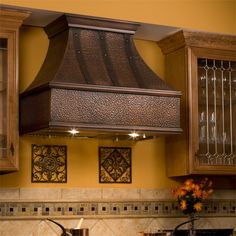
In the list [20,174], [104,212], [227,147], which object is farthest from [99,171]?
[227,147]

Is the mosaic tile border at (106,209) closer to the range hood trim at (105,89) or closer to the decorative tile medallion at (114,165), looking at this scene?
the decorative tile medallion at (114,165)

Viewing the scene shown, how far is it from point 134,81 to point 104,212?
3.16 ft

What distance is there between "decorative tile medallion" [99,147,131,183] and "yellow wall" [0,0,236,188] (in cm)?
4

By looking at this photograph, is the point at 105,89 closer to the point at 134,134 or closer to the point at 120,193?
the point at 134,134

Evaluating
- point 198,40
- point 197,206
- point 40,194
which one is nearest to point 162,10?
point 198,40

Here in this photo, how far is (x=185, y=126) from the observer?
461cm

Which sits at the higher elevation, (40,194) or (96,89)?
(96,89)

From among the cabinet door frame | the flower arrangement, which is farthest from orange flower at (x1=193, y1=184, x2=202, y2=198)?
the cabinet door frame

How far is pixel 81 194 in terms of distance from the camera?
14.9 ft

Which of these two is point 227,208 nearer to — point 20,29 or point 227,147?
point 227,147

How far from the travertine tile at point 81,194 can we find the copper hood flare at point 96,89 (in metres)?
0.38

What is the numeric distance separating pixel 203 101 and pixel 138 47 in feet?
2.01

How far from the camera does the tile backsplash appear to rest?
14.2 ft

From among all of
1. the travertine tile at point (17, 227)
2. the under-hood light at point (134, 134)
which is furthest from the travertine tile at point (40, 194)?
the under-hood light at point (134, 134)
